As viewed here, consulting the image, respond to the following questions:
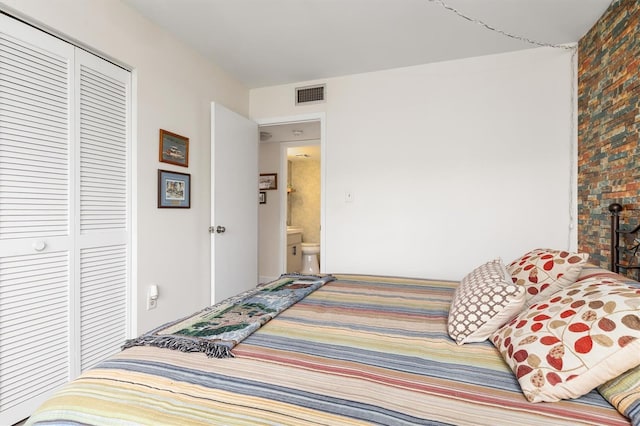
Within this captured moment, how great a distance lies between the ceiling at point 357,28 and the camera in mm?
2170

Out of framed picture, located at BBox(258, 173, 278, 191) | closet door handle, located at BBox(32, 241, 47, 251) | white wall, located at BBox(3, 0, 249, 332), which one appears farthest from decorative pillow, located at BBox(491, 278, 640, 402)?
framed picture, located at BBox(258, 173, 278, 191)

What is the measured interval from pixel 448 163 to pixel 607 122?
1.12 m

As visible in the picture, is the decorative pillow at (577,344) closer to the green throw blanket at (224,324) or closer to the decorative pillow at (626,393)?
the decorative pillow at (626,393)

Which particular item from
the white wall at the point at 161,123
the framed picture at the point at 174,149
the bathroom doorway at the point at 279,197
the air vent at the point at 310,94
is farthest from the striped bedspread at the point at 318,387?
the bathroom doorway at the point at 279,197

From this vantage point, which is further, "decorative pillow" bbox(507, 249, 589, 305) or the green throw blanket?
"decorative pillow" bbox(507, 249, 589, 305)

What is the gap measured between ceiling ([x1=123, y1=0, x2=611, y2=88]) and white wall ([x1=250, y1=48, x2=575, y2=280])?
23 cm

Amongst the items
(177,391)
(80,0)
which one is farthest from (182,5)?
(177,391)

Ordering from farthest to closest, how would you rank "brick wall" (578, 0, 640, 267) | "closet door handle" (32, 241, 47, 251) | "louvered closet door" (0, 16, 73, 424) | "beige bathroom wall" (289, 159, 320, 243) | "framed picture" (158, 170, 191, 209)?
"beige bathroom wall" (289, 159, 320, 243) < "framed picture" (158, 170, 191, 209) < "brick wall" (578, 0, 640, 267) < "closet door handle" (32, 241, 47, 251) < "louvered closet door" (0, 16, 73, 424)

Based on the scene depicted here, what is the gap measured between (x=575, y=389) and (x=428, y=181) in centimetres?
239

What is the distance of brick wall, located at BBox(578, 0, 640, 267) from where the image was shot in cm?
190

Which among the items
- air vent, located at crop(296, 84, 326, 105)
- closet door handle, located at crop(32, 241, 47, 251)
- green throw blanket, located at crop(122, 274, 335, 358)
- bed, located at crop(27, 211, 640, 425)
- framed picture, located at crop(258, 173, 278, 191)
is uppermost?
air vent, located at crop(296, 84, 326, 105)

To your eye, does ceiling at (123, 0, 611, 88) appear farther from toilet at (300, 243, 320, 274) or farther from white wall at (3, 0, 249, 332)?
toilet at (300, 243, 320, 274)

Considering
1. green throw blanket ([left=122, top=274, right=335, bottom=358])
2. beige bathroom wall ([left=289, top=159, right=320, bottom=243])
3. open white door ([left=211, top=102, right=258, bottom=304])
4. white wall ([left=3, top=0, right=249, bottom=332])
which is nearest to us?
green throw blanket ([left=122, top=274, right=335, bottom=358])

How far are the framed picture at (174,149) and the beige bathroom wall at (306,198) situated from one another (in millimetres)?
3500
